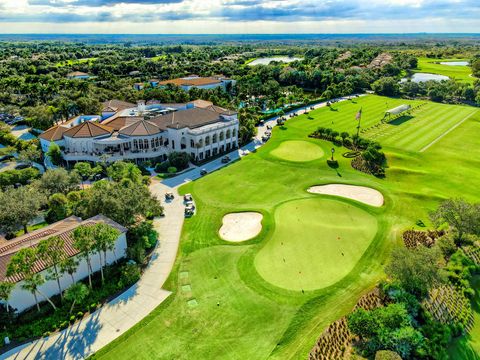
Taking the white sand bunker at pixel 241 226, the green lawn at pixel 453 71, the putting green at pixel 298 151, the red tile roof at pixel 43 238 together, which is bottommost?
the white sand bunker at pixel 241 226

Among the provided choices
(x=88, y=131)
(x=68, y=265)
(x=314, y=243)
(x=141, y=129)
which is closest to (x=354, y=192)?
(x=314, y=243)

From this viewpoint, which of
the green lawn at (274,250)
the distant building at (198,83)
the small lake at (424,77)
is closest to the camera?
the green lawn at (274,250)

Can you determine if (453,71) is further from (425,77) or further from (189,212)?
(189,212)

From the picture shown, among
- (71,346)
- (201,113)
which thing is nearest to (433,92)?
(201,113)

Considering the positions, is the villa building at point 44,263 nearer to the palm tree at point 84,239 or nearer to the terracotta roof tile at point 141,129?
the palm tree at point 84,239

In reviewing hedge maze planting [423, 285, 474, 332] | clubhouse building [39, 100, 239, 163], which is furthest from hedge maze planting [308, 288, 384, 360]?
clubhouse building [39, 100, 239, 163]

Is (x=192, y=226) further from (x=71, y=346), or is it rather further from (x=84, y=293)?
(x=71, y=346)

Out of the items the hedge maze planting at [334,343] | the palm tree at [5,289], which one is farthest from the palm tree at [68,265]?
the hedge maze planting at [334,343]
